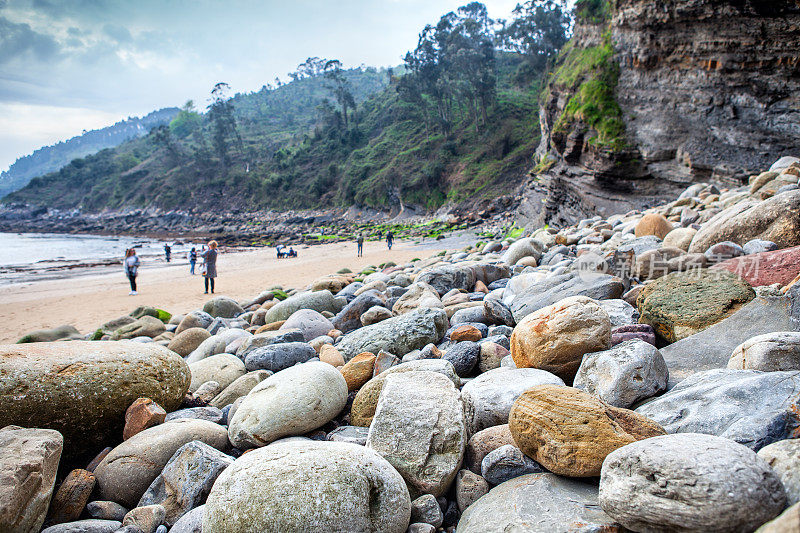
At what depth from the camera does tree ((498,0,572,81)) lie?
5841 centimetres

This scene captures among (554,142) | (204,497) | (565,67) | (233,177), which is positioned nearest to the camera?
(204,497)

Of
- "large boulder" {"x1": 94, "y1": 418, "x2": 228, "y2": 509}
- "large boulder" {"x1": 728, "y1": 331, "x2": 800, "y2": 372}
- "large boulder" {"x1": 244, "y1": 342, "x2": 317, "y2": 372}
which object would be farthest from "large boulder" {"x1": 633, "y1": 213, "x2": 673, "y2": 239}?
"large boulder" {"x1": 94, "y1": 418, "x2": 228, "y2": 509}

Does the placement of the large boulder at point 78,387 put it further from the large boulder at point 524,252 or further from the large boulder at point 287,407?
the large boulder at point 524,252

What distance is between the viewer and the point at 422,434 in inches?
92.8

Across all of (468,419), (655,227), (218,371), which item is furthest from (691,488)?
(655,227)

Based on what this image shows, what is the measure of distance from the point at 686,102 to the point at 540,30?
178ft

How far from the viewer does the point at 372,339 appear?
426cm

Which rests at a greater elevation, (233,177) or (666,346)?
(233,177)

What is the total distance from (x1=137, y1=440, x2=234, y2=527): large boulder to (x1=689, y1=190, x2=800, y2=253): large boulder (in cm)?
579

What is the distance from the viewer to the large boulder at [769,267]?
11.7ft

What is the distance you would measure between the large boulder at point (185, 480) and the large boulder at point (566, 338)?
7.03 feet

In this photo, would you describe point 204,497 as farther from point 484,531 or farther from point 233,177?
point 233,177

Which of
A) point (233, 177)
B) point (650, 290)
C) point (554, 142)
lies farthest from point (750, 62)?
point (233, 177)

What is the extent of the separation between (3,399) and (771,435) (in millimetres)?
4350
